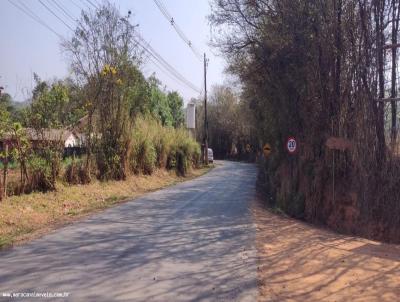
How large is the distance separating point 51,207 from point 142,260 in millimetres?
6842

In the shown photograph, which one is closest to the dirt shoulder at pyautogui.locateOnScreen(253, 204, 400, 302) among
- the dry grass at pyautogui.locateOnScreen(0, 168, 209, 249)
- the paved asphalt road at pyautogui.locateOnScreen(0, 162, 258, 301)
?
the paved asphalt road at pyautogui.locateOnScreen(0, 162, 258, 301)

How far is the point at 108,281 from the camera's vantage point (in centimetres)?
748

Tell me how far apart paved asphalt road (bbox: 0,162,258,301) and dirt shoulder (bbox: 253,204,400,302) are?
0.34m

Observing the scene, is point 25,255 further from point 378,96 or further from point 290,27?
point 290,27

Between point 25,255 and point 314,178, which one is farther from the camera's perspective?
point 314,178

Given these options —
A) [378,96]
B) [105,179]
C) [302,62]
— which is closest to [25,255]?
[378,96]

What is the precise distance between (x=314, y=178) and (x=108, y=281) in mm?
10965

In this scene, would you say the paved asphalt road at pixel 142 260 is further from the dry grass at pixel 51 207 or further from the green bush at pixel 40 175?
the green bush at pixel 40 175

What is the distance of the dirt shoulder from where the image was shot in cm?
724

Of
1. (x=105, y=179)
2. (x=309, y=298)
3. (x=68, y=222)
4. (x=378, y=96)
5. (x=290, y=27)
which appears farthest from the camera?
(x=105, y=179)

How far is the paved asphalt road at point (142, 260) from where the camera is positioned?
7082 millimetres

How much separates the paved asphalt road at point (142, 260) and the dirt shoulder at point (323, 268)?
34cm

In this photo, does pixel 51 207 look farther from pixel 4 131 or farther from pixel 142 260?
pixel 142 260

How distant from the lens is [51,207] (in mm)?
14836
